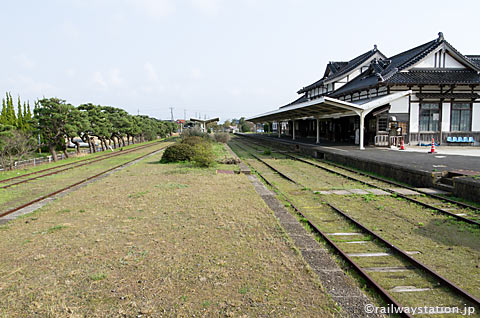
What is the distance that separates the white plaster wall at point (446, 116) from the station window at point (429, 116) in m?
0.32

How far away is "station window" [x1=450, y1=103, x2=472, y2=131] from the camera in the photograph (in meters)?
20.3

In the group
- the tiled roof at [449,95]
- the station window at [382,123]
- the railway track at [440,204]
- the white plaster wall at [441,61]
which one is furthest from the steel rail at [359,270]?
the white plaster wall at [441,61]

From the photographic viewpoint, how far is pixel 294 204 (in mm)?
8133

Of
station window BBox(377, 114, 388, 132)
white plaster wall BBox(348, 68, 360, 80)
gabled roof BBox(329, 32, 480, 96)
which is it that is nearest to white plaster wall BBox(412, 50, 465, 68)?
gabled roof BBox(329, 32, 480, 96)

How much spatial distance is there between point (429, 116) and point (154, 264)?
2156 centimetres

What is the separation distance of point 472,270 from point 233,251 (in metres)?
3.44

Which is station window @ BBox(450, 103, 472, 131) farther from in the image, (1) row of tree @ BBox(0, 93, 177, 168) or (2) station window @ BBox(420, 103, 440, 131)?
(1) row of tree @ BBox(0, 93, 177, 168)

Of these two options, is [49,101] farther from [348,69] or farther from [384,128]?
[348,69]

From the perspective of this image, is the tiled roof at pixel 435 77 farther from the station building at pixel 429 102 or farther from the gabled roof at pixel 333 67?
the gabled roof at pixel 333 67

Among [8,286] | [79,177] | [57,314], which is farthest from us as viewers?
[79,177]

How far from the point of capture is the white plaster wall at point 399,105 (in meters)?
19.8

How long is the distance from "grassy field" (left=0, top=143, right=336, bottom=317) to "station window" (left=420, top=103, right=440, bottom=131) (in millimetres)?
17603

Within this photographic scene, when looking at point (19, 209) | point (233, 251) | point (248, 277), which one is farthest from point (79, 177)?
point (248, 277)

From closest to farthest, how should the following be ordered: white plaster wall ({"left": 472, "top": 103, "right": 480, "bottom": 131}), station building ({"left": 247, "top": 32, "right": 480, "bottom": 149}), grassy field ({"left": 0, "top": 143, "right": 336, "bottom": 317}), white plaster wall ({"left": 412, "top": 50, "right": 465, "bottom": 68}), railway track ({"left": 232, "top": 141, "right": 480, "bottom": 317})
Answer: grassy field ({"left": 0, "top": 143, "right": 336, "bottom": 317})
railway track ({"left": 232, "top": 141, "right": 480, "bottom": 317})
station building ({"left": 247, "top": 32, "right": 480, "bottom": 149})
white plaster wall ({"left": 472, "top": 103, "right": 480, "bottom": 131})
white plaster wall ({"left": 412, "top": 50, "right": 465, "bottom": 68})
